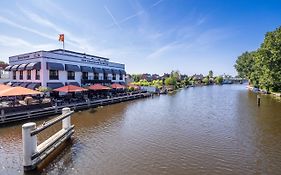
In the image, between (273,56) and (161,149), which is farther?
(273,56)

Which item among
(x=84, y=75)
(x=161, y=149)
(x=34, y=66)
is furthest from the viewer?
(x=84, y=75)

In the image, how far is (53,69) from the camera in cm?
2914

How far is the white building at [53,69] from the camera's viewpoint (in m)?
28.6

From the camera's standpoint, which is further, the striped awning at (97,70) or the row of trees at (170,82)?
the row of trees at (170,82)

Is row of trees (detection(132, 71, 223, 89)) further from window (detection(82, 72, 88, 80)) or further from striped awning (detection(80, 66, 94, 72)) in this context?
window (detection(82, 72, 88, 80))

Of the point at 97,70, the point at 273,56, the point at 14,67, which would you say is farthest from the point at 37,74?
the point at 273,56

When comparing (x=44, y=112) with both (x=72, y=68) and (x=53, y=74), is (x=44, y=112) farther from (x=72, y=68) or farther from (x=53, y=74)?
(x=72, y=68)

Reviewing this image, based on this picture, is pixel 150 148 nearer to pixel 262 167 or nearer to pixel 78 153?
pixel 78 153

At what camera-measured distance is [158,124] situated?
18.8 m

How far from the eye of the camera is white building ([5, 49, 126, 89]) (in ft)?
93.9

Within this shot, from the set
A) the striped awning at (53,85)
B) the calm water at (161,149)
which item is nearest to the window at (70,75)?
the striped awning at (53,85)

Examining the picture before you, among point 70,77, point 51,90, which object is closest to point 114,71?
point 70,77

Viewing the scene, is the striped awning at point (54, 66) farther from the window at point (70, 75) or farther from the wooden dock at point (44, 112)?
the wooden dock at point (44, 112)

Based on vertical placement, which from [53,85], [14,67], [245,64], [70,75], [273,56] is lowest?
[53,85]
